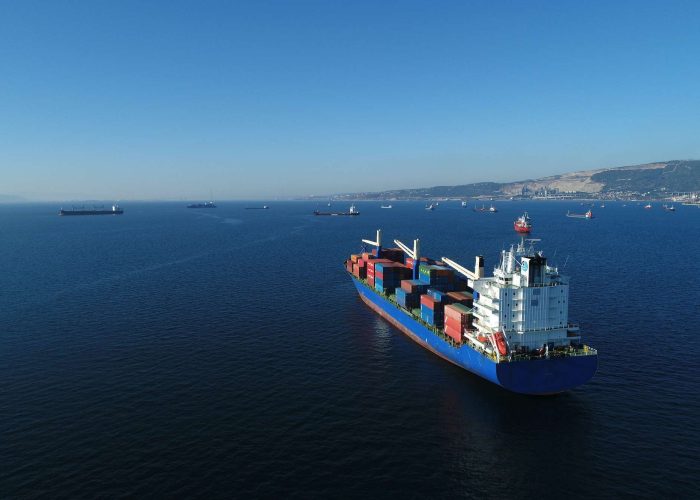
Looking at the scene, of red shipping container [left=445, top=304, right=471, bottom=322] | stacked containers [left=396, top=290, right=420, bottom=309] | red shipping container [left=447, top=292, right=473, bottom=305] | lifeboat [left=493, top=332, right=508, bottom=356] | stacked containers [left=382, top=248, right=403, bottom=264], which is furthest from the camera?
stacked containers [left=382, top=248, right=403, bottom=264]

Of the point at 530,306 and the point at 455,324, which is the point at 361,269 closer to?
the point at 455,324

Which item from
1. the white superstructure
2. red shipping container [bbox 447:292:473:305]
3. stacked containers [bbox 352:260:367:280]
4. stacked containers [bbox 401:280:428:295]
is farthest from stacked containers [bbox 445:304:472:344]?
stacked containers [bbox 352:260:367:280]

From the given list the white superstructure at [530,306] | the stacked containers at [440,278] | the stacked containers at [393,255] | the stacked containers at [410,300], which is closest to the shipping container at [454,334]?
the white superstructure at [530,306]

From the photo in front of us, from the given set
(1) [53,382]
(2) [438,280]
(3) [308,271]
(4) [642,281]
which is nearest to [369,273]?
(2) [438,280]

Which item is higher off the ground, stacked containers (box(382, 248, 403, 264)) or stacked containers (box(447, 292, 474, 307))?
stacked containers (box(382, 248, 403, 264))

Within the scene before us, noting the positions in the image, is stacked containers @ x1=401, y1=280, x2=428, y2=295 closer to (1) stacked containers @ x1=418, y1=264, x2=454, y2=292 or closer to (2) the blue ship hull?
(1) stacked containers @ x1=418, y1=264, x2=454, y2=292

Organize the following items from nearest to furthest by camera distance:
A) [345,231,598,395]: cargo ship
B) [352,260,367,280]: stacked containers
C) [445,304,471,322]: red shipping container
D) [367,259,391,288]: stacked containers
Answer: [345,231,598,395]: cargo ship → [445,304,471,322]: red shipping container → [367,259,391,288]: stacked containers → [352,260,367,280]: stacked containers

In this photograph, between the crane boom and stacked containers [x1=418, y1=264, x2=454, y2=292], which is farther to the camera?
stacked containers [x1=418, y1=264, x2=454, y2=292]

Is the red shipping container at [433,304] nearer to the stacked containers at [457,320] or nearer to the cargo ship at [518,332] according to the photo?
the cargo ship at [518,332]
